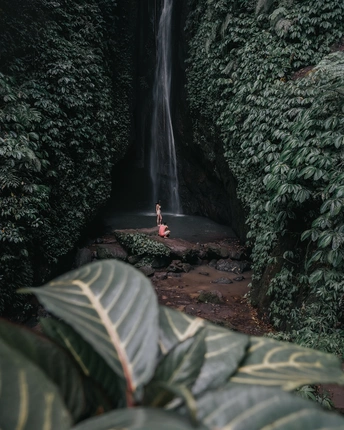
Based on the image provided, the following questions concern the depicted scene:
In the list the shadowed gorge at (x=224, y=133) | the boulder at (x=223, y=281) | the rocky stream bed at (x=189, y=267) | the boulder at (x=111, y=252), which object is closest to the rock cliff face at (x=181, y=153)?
the shadowed gorge at (x=224, y=133)

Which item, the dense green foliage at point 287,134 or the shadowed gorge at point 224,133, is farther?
the shadowed gorge at point 224,133

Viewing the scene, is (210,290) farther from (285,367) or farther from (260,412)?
(260,412)

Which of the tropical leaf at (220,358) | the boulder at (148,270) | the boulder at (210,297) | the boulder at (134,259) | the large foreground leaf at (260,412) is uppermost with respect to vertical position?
the large foreground leaf at (260,412)

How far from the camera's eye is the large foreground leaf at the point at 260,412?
1.34ft

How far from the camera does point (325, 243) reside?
3494 millimetres

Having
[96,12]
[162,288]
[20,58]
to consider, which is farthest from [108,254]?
[96,12]

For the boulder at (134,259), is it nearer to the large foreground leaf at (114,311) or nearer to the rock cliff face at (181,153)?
the rock cliff face at (181,153)

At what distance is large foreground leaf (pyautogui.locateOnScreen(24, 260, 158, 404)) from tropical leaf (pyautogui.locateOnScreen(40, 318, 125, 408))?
42 millimetres

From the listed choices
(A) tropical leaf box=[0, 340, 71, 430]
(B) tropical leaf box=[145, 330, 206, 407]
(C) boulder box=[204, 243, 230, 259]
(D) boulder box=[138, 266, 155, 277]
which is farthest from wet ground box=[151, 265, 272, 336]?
(A) tropical leaf box=[0, 340, 71, 430]

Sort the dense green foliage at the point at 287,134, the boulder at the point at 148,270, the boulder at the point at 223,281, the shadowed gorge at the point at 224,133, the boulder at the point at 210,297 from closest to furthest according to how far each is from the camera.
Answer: the dense green foliage at the point at 287,134 < the shadowed gorge at the point at 224,133 < the boulder at the point at 210,297 < the boulder at the point at 223,281 < the boulder at the point at 148,270

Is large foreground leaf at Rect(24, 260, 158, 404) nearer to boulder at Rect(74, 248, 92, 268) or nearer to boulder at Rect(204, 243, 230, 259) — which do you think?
boulder at Rect(74, 248, 92, 268)

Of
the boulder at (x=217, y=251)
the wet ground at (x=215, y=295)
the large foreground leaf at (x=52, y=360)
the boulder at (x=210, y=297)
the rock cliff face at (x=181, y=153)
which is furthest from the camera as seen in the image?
the rock cliff face at (x=181, y=153)

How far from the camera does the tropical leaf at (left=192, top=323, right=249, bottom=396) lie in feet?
1.77

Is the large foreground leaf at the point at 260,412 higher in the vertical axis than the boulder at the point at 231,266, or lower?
higher
